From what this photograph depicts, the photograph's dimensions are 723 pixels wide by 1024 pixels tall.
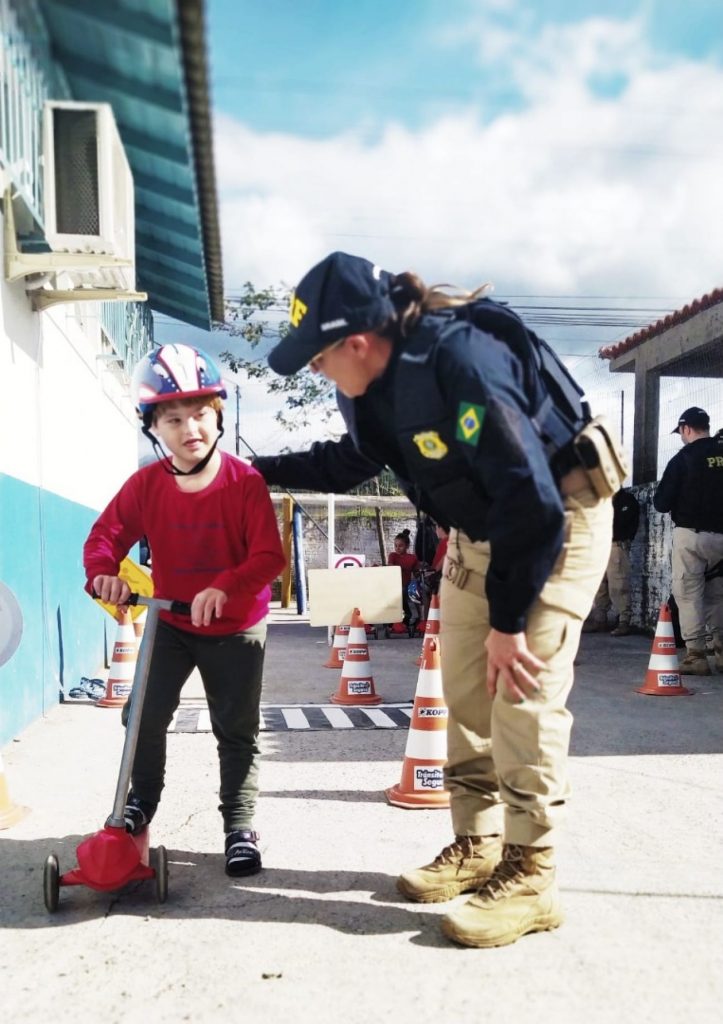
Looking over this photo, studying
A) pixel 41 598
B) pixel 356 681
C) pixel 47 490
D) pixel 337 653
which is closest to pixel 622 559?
pixel 337 653

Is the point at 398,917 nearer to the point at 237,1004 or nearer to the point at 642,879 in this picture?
the point at 237,1004

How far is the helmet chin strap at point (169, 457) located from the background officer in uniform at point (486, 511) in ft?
1.89

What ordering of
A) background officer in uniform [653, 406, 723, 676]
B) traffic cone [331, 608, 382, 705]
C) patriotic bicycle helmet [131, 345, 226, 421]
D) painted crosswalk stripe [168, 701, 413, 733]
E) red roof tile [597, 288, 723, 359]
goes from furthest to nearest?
red roof tile [597, 288, 723, 359], background officer in uniform [653, 406, 723, 676], traffic cone [331, 608, 382, 705], painted crosswalk stripe [168, 701, 413, 733], patriotic bicycle helmet [131, 345, 226, 421]

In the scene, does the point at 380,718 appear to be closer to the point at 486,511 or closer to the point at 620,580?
the point at 486,511

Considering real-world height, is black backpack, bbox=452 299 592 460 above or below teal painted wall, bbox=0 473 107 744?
above

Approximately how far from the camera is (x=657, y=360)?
1338 centimetres

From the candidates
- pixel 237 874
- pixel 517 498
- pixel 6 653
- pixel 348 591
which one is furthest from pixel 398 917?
pixel 348 591

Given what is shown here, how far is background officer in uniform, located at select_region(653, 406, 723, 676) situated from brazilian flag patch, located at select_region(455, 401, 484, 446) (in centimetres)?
636

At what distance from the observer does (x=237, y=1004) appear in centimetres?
235

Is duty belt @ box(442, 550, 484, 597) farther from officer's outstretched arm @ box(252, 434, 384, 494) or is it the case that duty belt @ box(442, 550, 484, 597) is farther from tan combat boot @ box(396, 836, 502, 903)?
tan combat boot @ box(396, 836, 502, 903)

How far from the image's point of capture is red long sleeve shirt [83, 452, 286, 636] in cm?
332

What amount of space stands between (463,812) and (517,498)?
1.27 meters

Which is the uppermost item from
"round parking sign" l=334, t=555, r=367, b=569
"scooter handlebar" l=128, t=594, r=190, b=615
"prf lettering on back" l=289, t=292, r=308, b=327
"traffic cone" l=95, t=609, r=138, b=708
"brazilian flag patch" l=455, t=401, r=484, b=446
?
"prf lettering on back" l=289, t=292, r=308, b=327

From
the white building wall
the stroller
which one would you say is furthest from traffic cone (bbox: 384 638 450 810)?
the stroller
